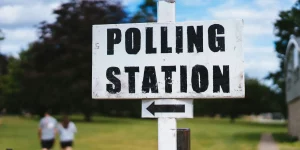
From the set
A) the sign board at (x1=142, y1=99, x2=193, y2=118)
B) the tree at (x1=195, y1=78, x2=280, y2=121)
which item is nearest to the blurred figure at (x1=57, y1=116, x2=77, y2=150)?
the sign board at (x1=142, y1=99, x2=193, y2=118)

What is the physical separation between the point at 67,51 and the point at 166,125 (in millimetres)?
50934

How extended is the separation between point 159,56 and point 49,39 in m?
50.9

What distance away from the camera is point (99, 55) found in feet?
15.3

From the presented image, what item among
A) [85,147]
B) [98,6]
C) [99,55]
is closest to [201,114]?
[98,6]

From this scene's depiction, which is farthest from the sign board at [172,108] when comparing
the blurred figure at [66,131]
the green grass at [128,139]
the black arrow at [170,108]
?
the green grass at [128,139]

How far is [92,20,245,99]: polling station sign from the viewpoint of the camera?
443 centimetres

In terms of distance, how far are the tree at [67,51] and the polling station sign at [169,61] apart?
48634mm

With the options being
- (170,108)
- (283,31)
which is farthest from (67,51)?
(170,108)

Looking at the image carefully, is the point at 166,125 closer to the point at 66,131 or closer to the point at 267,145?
the point at 66,131

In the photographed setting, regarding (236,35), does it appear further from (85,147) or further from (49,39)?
(49,39)

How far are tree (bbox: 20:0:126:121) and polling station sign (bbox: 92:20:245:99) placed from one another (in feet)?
160

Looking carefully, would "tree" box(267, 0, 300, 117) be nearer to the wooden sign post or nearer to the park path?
the park path

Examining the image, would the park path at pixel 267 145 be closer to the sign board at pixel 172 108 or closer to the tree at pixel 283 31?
the tree at pixel 283 31

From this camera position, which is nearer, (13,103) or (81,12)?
(81,12)
